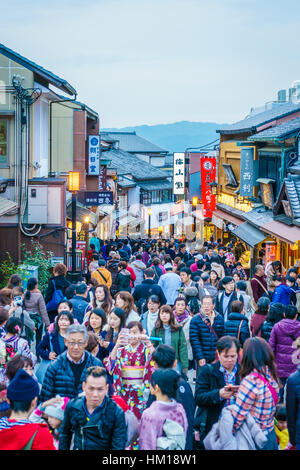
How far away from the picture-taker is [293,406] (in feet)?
19.0

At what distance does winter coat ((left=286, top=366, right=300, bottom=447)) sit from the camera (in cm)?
577

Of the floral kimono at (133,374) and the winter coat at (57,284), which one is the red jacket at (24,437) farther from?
the winter coat at (57,284)

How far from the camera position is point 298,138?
22.2m

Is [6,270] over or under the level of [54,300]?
under

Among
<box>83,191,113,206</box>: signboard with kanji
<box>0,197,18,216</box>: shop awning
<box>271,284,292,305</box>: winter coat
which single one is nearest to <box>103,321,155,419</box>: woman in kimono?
<box>271,284,292,305</box>: winter coat

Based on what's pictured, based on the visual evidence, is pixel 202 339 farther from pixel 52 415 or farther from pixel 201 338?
pixel 52 415

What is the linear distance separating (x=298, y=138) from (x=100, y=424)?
61.5ft

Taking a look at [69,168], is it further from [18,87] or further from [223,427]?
[223,427]

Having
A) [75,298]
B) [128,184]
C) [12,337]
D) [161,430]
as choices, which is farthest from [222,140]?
[161,430]

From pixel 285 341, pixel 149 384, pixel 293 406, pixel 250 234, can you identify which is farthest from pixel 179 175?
pixel 293 406

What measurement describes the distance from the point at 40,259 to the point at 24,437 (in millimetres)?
14490

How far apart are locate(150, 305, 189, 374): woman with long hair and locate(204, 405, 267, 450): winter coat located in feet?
10.7

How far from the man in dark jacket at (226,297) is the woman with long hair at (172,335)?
2.39 metres

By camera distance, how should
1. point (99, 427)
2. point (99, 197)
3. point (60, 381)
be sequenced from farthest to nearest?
point (99, 197), point (60, 381), point (99, 427)
